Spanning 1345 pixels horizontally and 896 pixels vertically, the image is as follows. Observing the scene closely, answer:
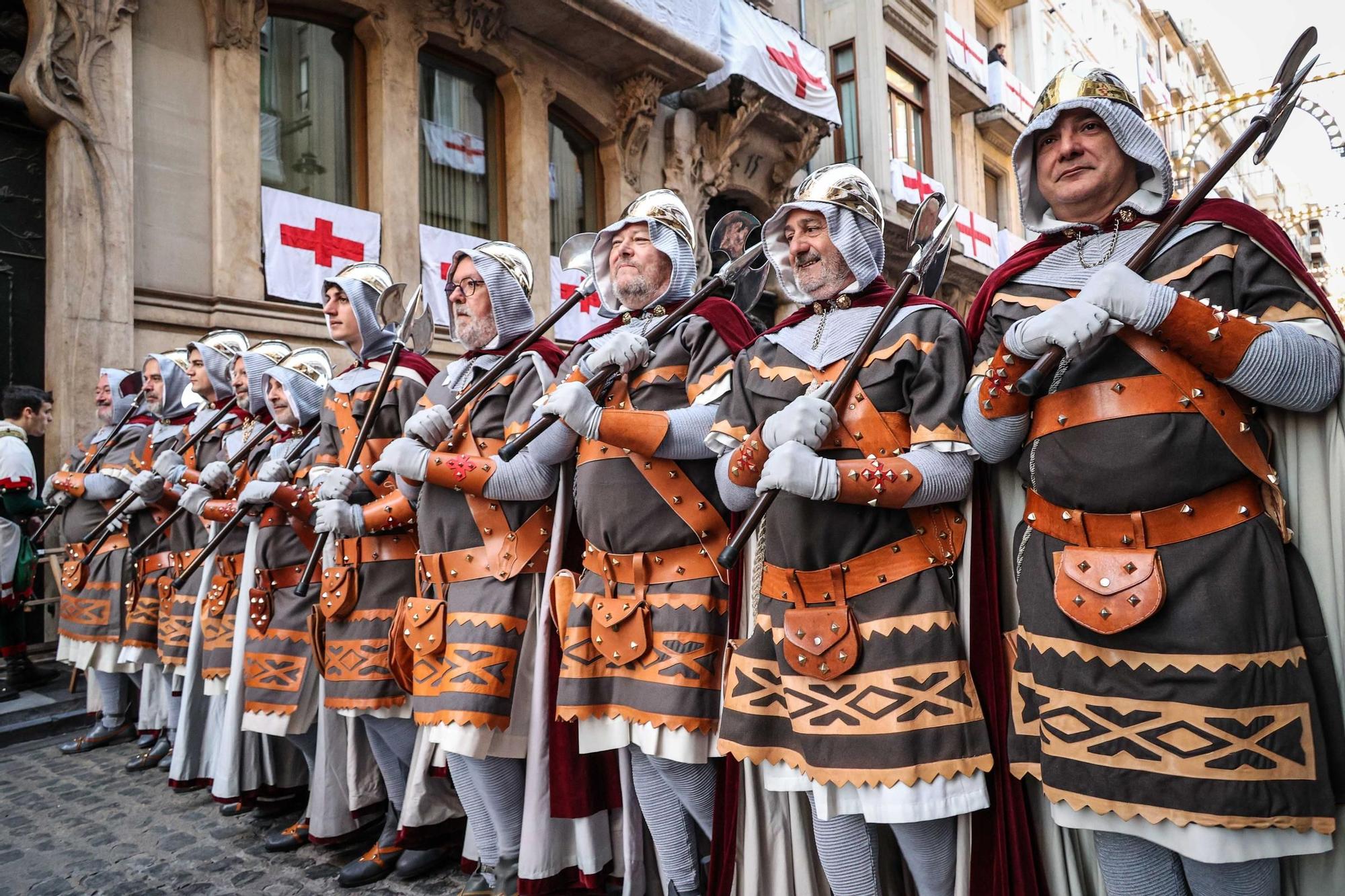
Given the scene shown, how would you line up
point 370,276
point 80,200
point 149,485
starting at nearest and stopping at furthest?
point 370,276
point 149,485
point 80,200

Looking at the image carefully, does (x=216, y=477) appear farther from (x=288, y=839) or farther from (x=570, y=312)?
(x=570, y=312)

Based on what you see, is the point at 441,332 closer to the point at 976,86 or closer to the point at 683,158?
the point at 683,158

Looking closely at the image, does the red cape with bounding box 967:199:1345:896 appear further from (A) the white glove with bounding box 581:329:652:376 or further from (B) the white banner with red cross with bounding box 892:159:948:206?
(B) the white banner with red cross with bounding box 892:159:948:206

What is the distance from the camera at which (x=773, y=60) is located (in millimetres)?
12609

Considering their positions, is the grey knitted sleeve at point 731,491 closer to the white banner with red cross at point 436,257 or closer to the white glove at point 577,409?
the white glove at point 577,409

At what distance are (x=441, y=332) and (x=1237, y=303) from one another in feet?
28.6

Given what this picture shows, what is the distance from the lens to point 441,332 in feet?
31.8

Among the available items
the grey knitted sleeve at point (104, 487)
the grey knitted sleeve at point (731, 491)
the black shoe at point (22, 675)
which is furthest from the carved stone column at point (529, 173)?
the grey knitted sleeve at point (731, 491)

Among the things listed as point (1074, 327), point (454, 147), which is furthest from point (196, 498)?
point (454, 147)

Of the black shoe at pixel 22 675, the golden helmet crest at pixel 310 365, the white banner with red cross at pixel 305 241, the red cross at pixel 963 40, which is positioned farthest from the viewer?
the red cross at pixel 963 40

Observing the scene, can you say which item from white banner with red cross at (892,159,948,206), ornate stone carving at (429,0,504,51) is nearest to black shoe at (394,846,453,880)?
ornate stone carving at (429,0,504,51)

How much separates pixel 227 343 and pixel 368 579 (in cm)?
285

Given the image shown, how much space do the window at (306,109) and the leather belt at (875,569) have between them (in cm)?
828

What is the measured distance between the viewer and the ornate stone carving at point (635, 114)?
1145 cm
